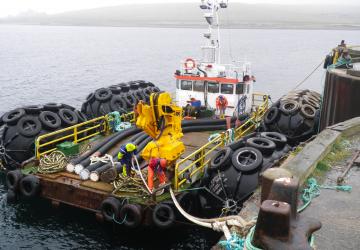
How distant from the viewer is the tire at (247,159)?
1007cm

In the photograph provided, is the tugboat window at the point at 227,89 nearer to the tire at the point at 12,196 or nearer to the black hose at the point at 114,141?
the black hose at the point at 114,141

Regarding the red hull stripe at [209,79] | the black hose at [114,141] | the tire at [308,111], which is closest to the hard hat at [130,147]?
the black hose at [114,141]

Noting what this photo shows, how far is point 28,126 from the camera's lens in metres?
13.7

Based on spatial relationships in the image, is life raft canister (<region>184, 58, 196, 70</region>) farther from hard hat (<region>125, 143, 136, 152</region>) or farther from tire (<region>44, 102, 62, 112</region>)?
hard hat (<region>125, 143, 136, 152</region>)

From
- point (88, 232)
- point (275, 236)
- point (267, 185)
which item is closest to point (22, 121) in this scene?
point (88, 232)

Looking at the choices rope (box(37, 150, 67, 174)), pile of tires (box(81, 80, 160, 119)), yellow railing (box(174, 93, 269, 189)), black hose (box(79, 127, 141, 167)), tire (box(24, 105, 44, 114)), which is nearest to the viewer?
yellow railing (box(174, 93, 269, 189))

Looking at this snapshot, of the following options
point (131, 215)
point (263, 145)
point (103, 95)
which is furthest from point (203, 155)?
point (103, 95)

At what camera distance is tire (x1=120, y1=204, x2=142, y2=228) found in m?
9.48

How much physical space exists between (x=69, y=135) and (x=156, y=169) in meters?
4.82

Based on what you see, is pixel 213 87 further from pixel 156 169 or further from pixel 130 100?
pixel 156 169

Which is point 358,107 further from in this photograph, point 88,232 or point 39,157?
point 39,157

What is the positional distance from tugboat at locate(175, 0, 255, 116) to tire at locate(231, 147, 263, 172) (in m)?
6.05

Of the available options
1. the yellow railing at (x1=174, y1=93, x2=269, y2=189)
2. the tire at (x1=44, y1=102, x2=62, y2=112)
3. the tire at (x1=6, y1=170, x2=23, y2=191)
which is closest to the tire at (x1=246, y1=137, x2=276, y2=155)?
the yellow railing at (x1=174, y1=93, x2=269, y2=189)

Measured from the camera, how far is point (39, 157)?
11.9m
